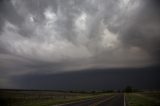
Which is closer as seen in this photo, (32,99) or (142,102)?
(142,102)

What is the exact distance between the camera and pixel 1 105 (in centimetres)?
2981

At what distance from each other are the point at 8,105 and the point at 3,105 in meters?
0.67

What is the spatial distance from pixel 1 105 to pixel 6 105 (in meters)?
0.65

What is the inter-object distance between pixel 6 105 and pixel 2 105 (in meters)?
0.51

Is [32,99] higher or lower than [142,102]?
higher

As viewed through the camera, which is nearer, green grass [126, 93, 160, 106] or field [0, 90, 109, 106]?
field [0, 90, 109, 106]

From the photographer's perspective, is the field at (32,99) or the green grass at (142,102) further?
the green grass at (142,102)

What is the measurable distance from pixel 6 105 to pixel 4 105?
370 mm

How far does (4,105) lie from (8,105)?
568mm

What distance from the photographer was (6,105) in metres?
30.1

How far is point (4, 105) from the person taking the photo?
99.5 feet

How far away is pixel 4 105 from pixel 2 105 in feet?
1.18

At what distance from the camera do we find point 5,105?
30188 millimetres
